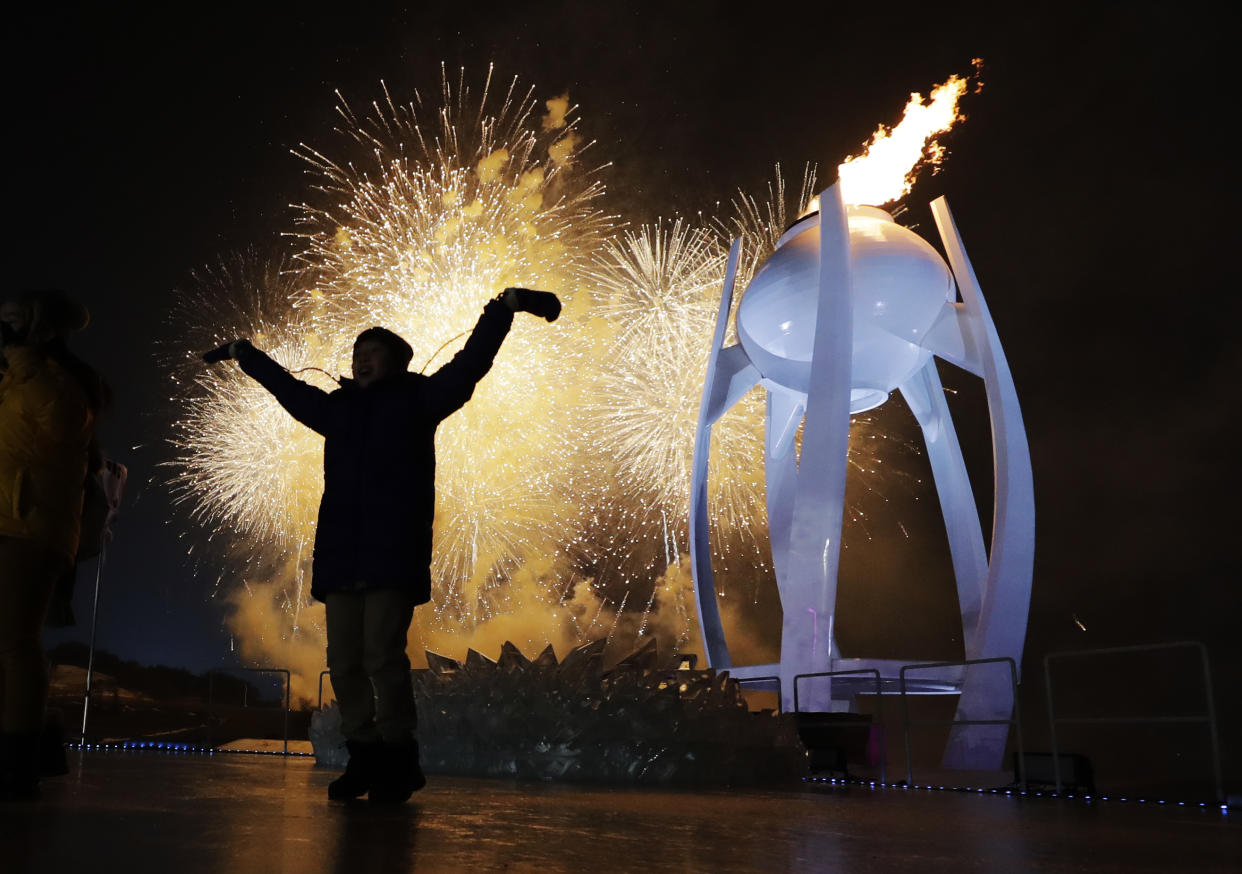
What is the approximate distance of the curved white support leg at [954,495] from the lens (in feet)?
49.3

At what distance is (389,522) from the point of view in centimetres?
375

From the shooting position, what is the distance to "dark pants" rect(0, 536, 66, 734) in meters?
3.46

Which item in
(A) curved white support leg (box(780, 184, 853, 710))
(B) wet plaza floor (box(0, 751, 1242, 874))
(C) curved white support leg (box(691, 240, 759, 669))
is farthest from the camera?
(C) curved white support leg (box(691, 240, 759, 669))

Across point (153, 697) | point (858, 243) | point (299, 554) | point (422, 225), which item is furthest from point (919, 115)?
point (153, 697)

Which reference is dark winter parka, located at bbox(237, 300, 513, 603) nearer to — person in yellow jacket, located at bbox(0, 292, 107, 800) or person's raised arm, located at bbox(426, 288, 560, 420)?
person's raised arm, located at bbox(426, 288, 560, 420)

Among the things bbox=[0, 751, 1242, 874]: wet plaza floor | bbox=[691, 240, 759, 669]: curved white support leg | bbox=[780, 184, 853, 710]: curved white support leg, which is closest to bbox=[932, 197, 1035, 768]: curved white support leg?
bbox=[780, 184, 853, 710]: curved white support leg

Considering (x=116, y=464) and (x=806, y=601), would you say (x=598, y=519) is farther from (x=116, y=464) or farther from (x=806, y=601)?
(x=116, y=464)

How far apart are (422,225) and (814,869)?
56.0 feet

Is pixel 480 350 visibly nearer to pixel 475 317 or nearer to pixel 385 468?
pixel 385 468

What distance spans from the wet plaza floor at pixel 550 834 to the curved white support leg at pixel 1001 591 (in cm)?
858

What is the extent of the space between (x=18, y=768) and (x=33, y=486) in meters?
0.98

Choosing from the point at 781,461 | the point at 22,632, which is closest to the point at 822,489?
the point at 781,461

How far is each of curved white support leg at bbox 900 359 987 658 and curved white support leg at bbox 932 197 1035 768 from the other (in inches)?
45.4

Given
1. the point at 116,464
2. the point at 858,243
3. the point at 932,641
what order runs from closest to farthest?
the point at 116,464
the point at 858,243
the point at 932,641
